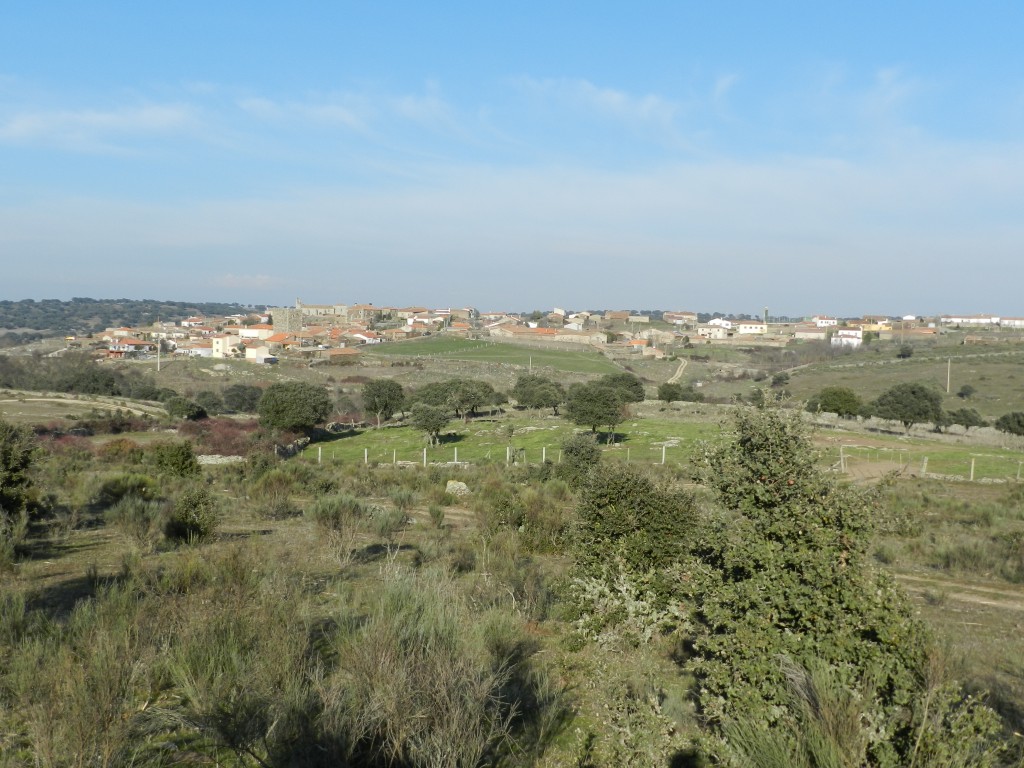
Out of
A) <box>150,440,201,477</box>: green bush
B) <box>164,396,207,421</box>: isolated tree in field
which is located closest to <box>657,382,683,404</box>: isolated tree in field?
<box>164,396,207,421</box>: isolated tree in field

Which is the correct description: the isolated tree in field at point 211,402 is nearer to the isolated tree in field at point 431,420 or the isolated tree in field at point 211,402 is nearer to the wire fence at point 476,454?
the wire fence at point 476,454

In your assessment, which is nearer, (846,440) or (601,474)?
(601,474)

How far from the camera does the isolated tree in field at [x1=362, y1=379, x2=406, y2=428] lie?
47.0 m

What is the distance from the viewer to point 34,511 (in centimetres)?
1148

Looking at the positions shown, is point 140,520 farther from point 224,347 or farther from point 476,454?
point 224,347

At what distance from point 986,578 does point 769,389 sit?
30.0 ft

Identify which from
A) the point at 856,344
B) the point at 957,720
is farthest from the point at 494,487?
the point at 856,344

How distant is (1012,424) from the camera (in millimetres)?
42531

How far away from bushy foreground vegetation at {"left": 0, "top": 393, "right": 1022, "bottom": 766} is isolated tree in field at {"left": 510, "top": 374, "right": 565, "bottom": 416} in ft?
141

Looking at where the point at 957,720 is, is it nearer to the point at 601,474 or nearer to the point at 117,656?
the point at 117,656

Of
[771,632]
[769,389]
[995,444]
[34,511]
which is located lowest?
[995,444]

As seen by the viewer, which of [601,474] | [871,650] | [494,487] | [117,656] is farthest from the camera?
[494,487]

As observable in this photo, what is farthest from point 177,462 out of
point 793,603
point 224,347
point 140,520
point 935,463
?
point 224,347

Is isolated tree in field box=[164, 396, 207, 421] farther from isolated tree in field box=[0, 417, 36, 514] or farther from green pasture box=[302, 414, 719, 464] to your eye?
isolated tree in field box=[0, 417, 36, 514]
